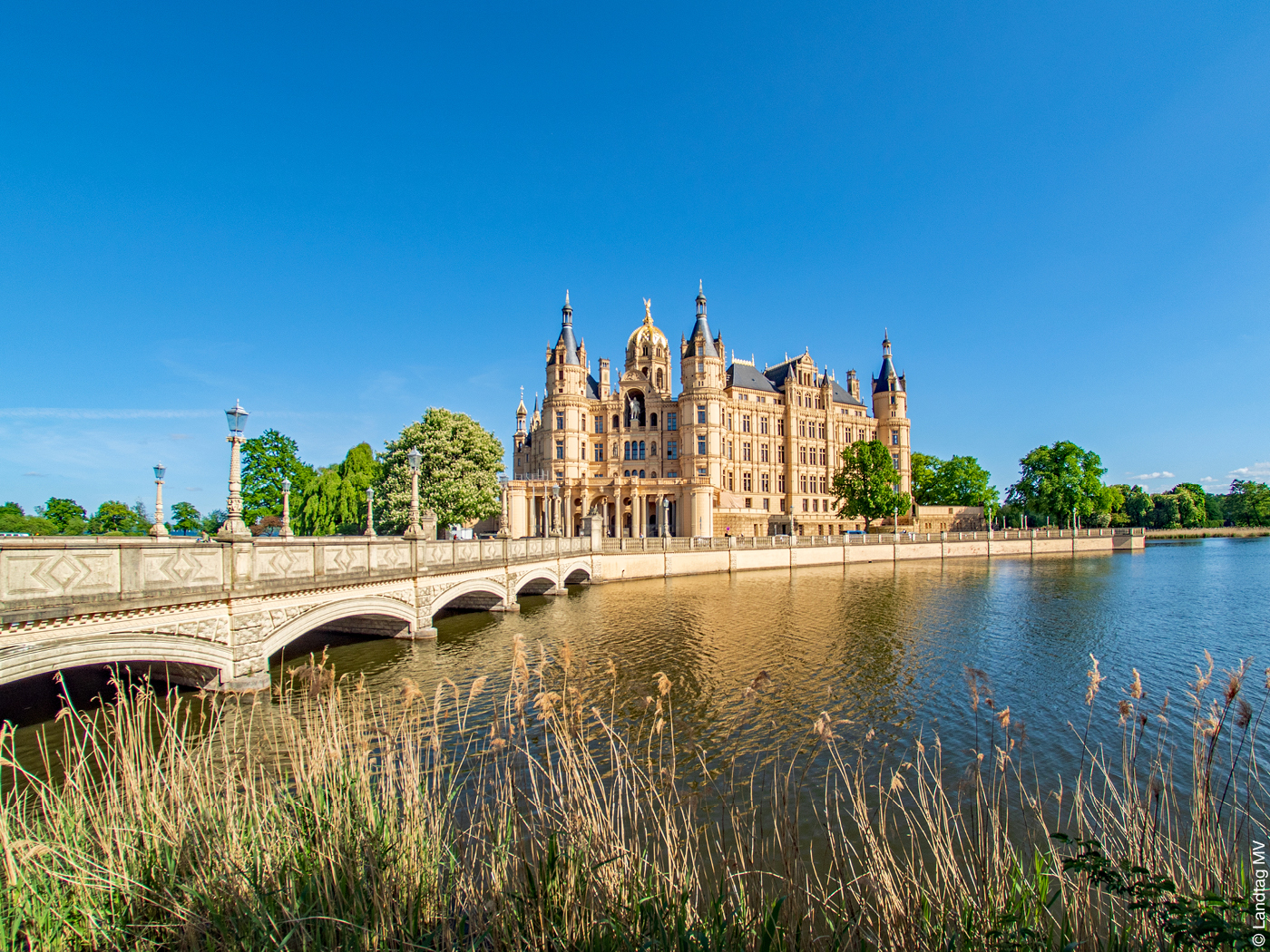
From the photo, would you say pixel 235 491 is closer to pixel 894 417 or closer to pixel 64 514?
pixel 64 514

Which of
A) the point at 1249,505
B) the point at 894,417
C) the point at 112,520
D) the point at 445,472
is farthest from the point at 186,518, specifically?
the point at 1249,505

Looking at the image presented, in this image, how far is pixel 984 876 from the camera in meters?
4.10

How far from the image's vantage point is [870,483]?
6131cm

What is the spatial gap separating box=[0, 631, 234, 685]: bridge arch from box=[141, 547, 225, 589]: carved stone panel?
3.00 feet

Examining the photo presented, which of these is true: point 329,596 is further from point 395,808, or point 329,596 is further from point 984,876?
point 984,876

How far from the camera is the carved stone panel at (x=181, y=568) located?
33.9ft

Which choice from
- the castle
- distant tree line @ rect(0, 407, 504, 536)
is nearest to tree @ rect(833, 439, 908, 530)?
the castle

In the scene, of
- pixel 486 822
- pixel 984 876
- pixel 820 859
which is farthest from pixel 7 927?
pixel 820 859

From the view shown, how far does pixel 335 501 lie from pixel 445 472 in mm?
14295

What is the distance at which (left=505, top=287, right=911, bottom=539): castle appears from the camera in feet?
207

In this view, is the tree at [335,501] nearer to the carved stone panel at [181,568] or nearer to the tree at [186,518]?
the tree at [186,518]

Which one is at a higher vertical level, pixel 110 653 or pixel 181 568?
pixel 181 568

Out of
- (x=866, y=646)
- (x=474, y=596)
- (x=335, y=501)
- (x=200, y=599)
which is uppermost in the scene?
(x=335, y=501)

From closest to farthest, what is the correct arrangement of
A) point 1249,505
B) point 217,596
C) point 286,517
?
1. point 217,596
2. point 286,517
3. point 1249,505
